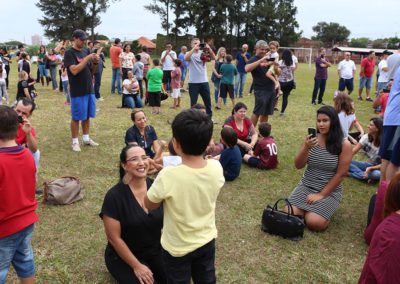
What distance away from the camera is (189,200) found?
6.30 feet

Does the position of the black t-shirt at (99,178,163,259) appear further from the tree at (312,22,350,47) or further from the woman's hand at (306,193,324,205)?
the tree at (312,22,350,47)

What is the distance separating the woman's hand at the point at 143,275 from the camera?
263 centimetres

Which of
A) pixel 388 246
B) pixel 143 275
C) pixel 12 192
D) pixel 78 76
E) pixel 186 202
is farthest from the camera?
pixel 78 76

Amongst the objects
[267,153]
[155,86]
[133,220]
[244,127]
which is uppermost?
[155,86]

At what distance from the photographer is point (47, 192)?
13.7ft

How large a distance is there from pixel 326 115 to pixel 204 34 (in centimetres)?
4619

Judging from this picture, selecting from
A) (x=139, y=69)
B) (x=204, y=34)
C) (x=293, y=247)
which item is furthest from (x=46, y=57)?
(x=204, y=34)

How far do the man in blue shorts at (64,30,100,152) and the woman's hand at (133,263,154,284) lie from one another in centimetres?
387

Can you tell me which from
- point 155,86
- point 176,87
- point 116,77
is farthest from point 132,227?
point 116,77

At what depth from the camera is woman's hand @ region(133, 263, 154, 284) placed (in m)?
2.63

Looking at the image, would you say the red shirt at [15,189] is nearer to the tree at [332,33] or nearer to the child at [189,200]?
the child at [189,200]

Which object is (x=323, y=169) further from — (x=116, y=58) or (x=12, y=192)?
(x=116, y=58)

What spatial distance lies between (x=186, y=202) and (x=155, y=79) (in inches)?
314

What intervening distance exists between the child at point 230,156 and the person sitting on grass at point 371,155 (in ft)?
5.78
